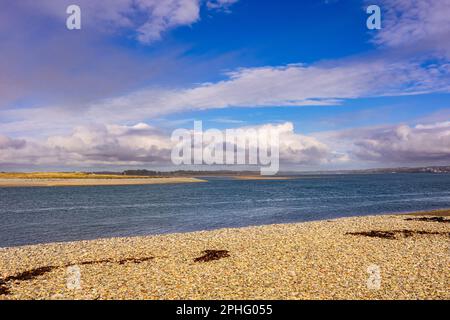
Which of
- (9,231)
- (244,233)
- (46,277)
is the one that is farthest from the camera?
(9,231)

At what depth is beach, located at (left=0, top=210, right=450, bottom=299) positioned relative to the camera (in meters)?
13.1

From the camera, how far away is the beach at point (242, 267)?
1310 centimetres

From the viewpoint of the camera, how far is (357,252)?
19.8 m

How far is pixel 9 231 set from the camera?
35.2 metres

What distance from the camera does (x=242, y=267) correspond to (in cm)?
1664

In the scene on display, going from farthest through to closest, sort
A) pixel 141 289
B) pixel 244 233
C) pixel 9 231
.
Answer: pixel 9 231 < pixel 244 233 < pixel 141 289

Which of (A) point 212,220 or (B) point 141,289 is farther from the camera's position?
(A) point 212,220
